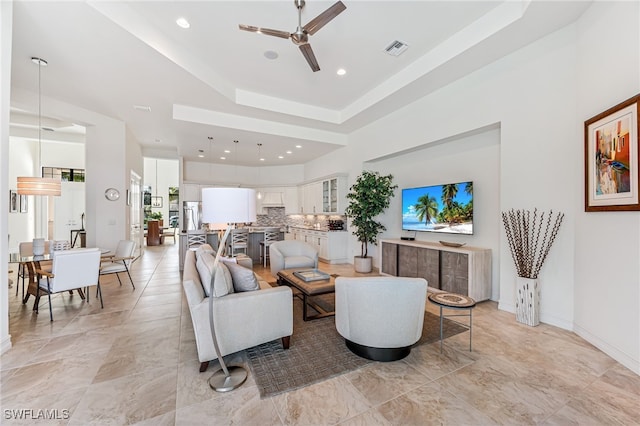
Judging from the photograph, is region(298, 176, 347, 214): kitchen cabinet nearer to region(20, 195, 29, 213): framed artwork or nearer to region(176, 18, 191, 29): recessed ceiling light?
region(176, 18, 191, 29): recessed ceiling light

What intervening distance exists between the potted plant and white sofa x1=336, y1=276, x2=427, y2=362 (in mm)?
3470

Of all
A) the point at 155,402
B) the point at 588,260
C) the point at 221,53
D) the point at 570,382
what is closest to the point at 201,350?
the point at 155,402

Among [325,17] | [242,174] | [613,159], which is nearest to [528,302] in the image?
[613,159]

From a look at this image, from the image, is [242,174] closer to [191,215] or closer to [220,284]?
[191,215]

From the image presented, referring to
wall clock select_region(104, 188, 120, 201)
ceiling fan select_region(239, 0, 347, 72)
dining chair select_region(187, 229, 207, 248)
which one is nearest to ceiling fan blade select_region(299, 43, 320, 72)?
ceiling fan select_region(239, 0, 347, 72)

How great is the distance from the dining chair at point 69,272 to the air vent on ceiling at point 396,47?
4.79 m

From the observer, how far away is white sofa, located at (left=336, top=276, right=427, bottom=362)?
2285mm

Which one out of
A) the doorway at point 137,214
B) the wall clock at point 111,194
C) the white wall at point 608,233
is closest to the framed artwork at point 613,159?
the white wall at point 608,233

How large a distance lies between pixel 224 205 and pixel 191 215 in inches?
275

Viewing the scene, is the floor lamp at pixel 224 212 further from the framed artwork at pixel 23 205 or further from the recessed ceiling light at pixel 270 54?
the framed artwork at pixel 23 205

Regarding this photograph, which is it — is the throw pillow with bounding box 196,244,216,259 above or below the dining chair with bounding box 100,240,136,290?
above

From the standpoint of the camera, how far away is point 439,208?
4.79 m

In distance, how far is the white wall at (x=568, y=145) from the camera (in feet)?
7.80

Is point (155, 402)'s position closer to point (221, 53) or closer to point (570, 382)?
point (570, 382)
